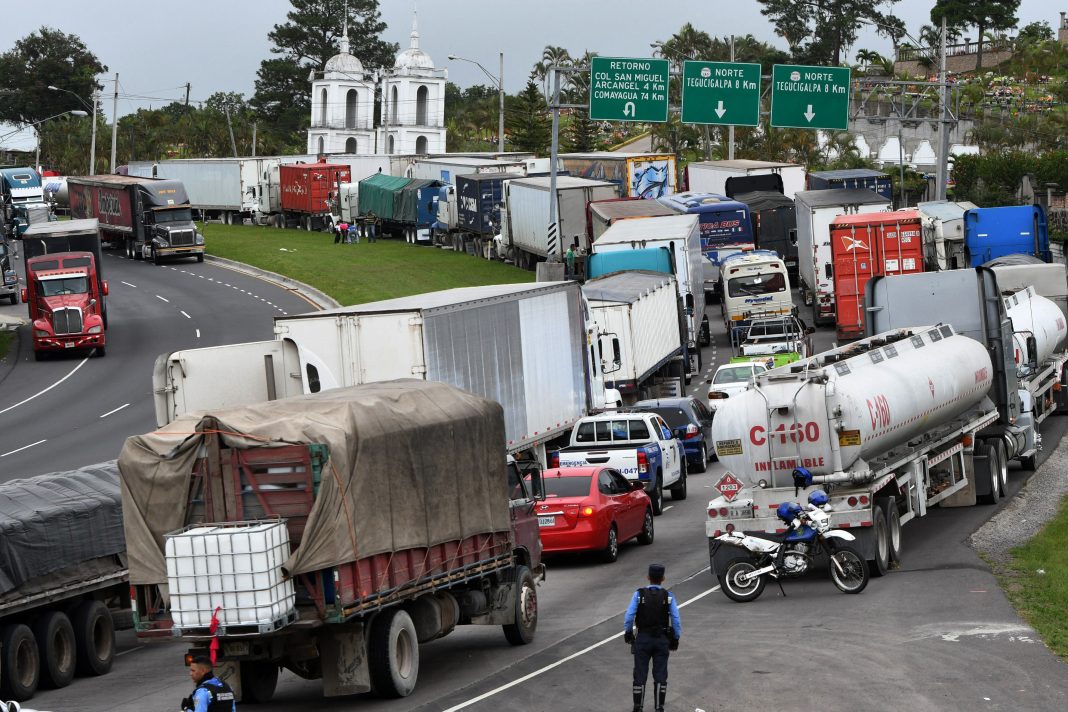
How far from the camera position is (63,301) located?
5153 cm

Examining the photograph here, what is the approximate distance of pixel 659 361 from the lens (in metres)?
38.1

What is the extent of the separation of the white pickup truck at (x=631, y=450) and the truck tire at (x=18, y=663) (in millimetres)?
11030

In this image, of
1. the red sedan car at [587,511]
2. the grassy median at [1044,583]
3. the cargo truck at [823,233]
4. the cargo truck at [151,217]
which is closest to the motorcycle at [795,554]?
the grassy median at [1044,583]

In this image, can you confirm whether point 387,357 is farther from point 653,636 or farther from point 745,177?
point 745,177

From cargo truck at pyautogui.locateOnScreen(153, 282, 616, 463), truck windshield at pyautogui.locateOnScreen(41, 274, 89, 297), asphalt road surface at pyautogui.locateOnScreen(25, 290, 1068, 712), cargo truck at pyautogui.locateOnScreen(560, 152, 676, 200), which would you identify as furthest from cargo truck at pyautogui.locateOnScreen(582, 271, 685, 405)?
cargo truck at pyautogui.locateOnScreen(560, 152, 676, 200)

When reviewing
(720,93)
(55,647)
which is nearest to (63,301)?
(720,93)

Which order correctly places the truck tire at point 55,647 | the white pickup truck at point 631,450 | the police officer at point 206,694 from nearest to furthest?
1. the police officer at point 206,694
2. the truck tire at point 55,647
3. the white pickup truck at point 631,450

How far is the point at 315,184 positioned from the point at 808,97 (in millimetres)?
40235

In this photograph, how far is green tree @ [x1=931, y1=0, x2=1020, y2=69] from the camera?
15150cm

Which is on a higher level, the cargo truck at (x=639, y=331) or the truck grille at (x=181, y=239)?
the truck grille at (x=181, y=239)

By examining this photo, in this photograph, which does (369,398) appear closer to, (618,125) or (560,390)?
(560,390)

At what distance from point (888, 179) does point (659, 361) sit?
3667 cm

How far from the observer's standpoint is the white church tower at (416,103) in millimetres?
133250

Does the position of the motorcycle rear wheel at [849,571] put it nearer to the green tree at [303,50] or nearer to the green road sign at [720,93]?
the green road sign at [720,93]
